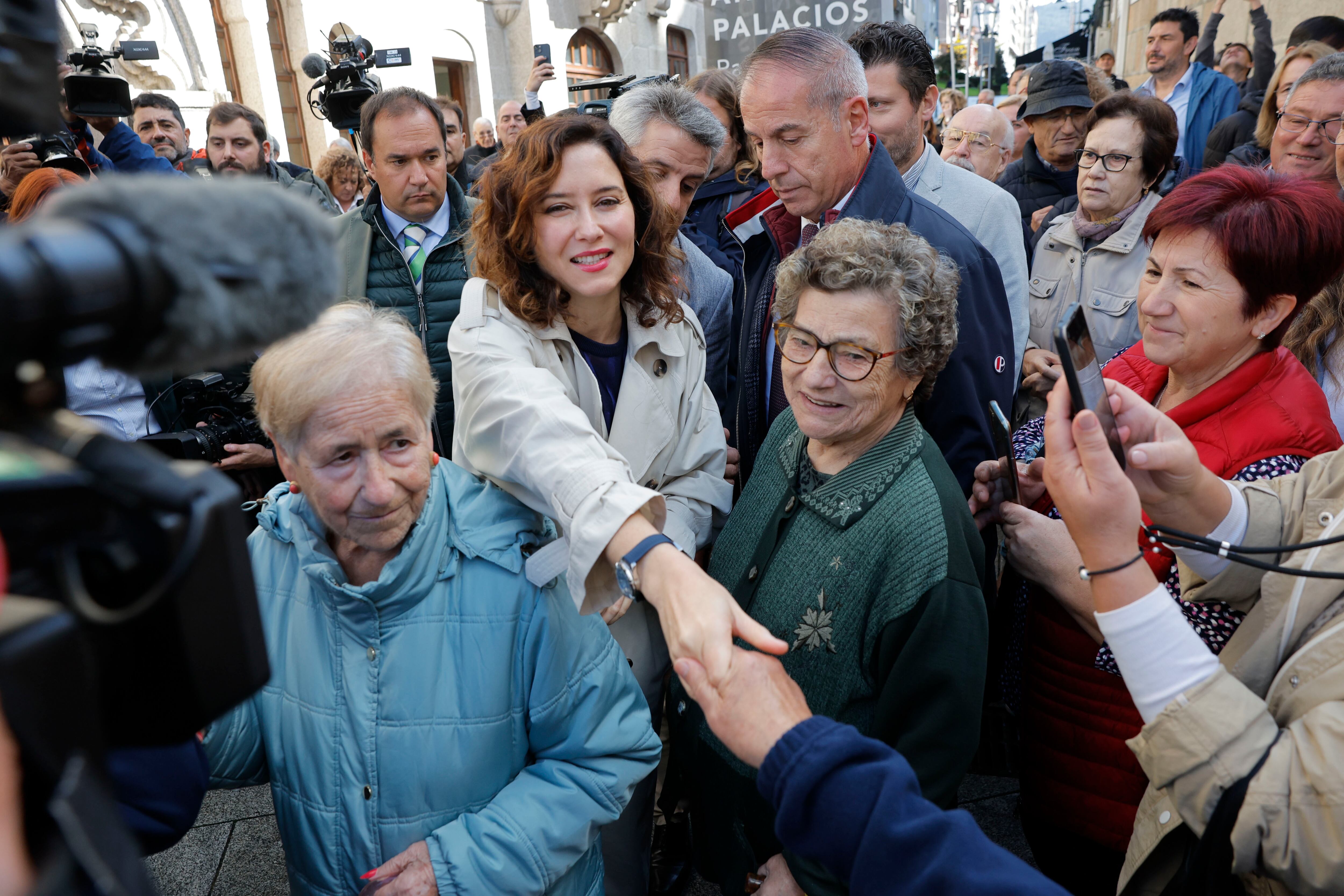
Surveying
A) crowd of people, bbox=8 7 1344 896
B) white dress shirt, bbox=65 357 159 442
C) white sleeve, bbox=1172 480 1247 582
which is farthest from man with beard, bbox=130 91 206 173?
white sleeve, bbox=1172 480 1247 582

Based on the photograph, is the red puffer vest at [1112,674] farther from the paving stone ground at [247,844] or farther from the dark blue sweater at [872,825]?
the dark blue sweater at [872,825]

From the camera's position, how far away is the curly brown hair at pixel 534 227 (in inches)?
88.9

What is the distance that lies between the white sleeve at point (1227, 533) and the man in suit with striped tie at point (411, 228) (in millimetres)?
2791

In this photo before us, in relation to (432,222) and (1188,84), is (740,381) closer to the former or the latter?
(432,222)

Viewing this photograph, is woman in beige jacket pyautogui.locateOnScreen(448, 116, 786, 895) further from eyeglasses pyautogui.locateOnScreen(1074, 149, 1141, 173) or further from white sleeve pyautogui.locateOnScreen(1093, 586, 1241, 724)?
eyeglasses pyautogui.locateOnScreen(1074, 149, 1141, 173)

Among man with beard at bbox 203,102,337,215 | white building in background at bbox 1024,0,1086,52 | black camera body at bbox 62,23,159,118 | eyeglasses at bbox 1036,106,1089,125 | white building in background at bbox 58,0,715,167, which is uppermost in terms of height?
white building in background at bbox 1024,0,1086,52

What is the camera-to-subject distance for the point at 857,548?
6.25 ft

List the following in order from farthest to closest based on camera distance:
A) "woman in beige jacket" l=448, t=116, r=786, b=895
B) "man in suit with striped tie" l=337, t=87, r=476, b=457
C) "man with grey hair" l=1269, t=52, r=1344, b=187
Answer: "man in suit with striped tie" l=337, t=87, r=476, b=457
"man with grey hair" l=1269, t=52, r=1344, b=187
"woman in beige jacket" l=448, t=116, r=786, b=895

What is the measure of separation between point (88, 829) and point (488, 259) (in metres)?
1.96

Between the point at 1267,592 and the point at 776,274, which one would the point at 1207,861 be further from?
the point at 776,274

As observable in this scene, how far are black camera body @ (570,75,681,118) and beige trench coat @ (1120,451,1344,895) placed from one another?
2.66 meters

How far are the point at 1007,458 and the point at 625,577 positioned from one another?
3.72ft

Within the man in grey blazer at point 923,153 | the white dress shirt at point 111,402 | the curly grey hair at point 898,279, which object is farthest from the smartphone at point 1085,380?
the white dress shirt at point 111,402

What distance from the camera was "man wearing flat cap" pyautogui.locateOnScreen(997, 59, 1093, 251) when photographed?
5.29 m
